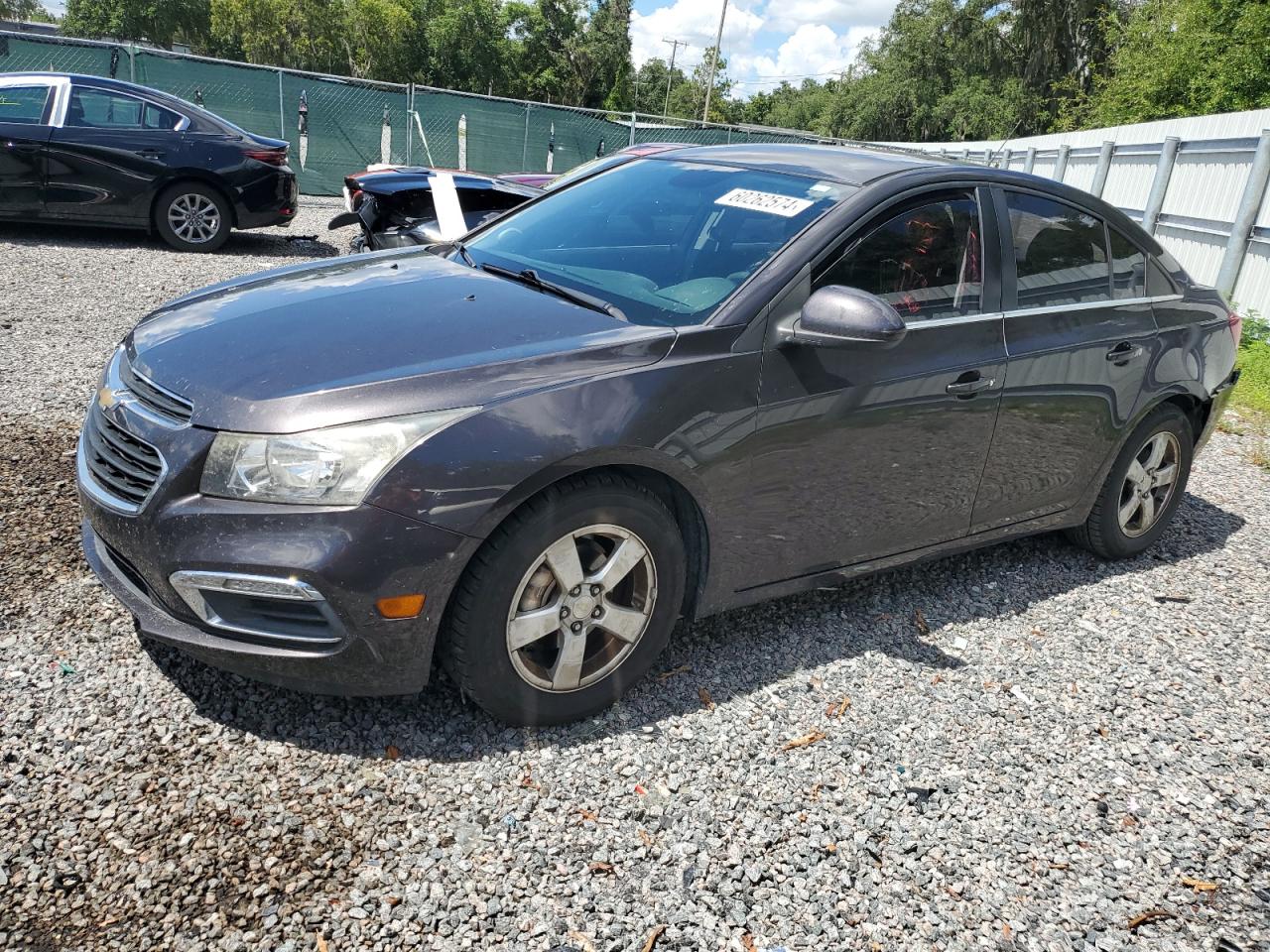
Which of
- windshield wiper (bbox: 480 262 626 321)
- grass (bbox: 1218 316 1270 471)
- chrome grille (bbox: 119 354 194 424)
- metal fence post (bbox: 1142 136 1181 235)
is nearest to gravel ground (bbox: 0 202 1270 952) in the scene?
chrome grille (bbox: 119 354 194 424)

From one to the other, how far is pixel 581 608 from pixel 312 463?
877mm

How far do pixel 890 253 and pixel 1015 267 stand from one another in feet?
2.26

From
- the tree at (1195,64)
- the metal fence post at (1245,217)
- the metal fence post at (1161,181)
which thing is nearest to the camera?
the metal fence post at (1245,217)

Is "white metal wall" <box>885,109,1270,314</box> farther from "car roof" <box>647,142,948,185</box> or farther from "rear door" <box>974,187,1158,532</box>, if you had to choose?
"car roof" <box>647,142,948,185</box>

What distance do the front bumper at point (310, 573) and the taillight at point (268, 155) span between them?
28.7 ft

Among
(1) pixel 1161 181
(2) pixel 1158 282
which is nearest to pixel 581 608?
(2) pixel 1158 282

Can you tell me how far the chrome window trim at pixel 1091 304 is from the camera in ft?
12.6

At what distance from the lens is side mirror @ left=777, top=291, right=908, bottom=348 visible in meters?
3.04

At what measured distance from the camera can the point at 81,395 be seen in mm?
5543

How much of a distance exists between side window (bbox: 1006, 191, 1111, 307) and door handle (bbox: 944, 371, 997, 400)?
16.3 inches

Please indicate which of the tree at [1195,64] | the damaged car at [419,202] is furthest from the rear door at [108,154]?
the tree at [1195,64]

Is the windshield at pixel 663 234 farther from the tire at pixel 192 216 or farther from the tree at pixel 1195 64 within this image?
the tree at pixel 1195 64

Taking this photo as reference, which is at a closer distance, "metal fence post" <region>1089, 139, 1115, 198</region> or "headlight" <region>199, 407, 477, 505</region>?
"headlight" <region>199, 407, 477, 505</region>

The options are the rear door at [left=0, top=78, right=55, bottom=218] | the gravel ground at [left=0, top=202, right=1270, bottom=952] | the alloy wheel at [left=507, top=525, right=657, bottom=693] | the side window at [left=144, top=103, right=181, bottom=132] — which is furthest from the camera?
the side window at [left=144, top=103, right=181, bottom=132]
